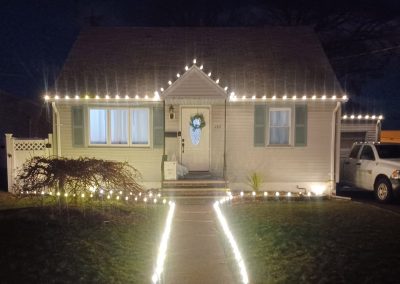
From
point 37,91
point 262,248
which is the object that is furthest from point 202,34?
point 37,91

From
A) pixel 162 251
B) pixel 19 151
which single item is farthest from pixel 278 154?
pixel 19 151

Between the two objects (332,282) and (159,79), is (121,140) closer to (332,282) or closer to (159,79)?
(159,79)

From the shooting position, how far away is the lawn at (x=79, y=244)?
5555 millimetres

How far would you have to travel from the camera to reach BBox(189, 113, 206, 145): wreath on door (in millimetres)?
12883

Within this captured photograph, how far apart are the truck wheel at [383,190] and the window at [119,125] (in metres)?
7.84

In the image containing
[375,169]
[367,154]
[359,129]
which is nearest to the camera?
[375,169]

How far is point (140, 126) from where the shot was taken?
42.7 feet

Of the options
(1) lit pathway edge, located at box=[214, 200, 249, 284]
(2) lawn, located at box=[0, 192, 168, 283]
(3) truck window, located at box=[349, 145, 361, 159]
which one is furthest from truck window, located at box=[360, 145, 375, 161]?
(2) lawn, located at box=[0, 192, 168, 283]

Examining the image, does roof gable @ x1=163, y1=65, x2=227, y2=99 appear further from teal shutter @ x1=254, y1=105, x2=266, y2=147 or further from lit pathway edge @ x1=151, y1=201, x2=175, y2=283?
lit pathway edge @ x1=151, y1=201, x2=175, y2=283

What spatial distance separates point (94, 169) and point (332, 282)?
193 inches

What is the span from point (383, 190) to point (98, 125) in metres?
8.93

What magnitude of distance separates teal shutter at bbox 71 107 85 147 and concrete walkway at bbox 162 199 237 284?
15.1 feet

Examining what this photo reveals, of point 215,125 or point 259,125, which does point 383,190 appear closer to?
point 259,125

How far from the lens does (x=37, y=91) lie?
2819 cm
